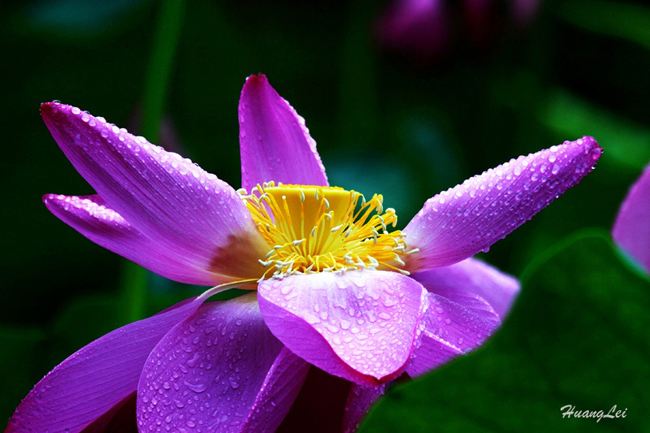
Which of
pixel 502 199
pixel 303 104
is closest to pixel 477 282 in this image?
pixel 502 199

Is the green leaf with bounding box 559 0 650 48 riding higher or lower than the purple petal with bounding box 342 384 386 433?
higher

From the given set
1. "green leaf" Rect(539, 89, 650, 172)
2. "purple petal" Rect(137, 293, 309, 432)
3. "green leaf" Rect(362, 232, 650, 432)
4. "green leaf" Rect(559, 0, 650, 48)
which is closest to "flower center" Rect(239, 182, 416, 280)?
"purple petal" Rect(137, 293, 309, 432)

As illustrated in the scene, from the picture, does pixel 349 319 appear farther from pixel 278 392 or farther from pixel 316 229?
pixel 316 229

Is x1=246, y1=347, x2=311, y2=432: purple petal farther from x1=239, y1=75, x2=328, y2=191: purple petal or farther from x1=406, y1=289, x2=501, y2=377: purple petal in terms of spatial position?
x1=239, y1=75, x2=328, y2=191: purple petal

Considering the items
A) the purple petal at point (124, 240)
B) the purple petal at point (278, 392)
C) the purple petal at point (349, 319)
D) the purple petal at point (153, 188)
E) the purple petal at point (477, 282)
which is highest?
the purple petal at point (153, 188)

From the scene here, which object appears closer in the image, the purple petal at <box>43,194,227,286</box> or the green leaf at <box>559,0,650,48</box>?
the purple petal at <box>43,194,227,286</box>

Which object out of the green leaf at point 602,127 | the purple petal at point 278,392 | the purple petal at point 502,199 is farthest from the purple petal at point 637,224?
the green leaf at point 602,127

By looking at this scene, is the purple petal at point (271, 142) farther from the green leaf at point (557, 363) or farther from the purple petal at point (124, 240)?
the green leaf at point (557, 363)
